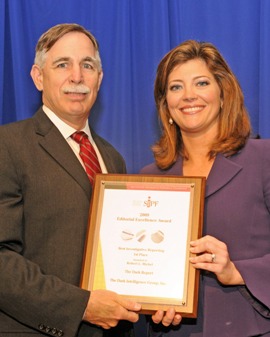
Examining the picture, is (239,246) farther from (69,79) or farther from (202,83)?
(69,79)

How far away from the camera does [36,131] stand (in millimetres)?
1949

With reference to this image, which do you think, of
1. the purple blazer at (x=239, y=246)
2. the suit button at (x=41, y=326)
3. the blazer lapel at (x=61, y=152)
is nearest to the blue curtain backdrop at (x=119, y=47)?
the blazer lapel at (x=61, y=152)

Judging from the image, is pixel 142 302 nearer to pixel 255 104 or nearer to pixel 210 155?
Answer: pixel 210 155

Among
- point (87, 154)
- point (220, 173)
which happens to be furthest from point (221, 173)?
point (87, 154)

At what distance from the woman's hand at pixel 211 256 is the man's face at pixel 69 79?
0.72 meters

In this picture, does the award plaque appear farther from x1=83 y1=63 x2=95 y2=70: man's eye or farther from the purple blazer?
x1=83 y1=63 x2=95 y2=70: man's eye

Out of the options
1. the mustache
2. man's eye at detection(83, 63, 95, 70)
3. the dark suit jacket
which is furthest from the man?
man's eye at detection(83, 63, 95, 70)

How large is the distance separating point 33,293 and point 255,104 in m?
1.37

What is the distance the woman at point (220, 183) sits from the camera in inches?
69.7

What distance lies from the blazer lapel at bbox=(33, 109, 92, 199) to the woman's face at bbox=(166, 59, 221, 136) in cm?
44

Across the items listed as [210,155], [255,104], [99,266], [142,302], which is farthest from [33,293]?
[255,104]

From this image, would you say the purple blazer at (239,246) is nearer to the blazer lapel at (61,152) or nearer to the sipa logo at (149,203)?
the sipa logo at (149,203)

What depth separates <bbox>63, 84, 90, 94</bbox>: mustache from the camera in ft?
6.87

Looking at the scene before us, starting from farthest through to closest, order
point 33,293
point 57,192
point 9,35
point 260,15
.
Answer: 1. point 9,35
2. point 260,15
3. point 57,192
4. point 33,293
